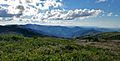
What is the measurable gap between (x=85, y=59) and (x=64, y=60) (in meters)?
4.62

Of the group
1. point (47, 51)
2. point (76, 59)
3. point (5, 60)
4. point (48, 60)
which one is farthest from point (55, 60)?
point (47, 51)

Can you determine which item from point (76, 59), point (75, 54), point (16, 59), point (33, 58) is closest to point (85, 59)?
point (76, 59)

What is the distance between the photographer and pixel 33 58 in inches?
2026

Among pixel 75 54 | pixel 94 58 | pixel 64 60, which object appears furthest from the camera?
pixel 75 54

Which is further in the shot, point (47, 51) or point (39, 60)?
point (47, 51)

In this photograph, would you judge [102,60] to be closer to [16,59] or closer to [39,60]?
[39,60]

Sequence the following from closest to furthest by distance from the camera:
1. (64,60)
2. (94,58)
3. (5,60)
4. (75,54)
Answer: (5,60)
(64,60)
(94,58)
(75,54)

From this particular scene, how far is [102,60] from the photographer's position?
2180 inches

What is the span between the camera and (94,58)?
55.7 m

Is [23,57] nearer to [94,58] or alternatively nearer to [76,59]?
[76,59]

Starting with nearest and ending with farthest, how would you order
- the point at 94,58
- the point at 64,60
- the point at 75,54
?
1. the point at 64,60
2. the point at 94,58
3. the point at 75,54

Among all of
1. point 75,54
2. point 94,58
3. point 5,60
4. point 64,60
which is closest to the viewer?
point 5,60

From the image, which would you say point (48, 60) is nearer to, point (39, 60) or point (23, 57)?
point (39, 60)

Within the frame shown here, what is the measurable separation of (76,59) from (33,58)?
8.85 meters
